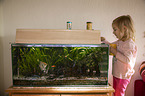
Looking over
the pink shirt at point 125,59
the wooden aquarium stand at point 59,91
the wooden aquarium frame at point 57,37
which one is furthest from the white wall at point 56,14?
the wooden aquarium stand at point 59,91

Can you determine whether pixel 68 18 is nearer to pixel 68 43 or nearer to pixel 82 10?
pixel 82 10

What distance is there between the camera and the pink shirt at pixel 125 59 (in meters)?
1.56

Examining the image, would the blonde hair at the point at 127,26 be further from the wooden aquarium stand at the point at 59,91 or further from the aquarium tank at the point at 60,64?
the wooden aquarium stand at the point at 59,91

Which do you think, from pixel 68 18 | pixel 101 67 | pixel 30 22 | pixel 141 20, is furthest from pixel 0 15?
pixel 141 20

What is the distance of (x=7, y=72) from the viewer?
2.42m

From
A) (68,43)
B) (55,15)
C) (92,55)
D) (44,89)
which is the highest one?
(55,15)

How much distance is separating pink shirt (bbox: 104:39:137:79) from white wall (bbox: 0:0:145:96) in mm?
867

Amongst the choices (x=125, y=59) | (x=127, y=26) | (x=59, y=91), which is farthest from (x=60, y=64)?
(x=127, y=26)

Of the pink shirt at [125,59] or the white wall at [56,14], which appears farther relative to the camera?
the white wall at [56,14]

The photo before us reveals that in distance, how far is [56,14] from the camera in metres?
2.35

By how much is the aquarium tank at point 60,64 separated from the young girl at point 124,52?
0.19m

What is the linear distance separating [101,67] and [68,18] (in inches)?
49.9

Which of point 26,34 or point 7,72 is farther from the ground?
point 26,34

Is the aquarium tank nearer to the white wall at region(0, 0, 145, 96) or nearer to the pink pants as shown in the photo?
the pink pants
